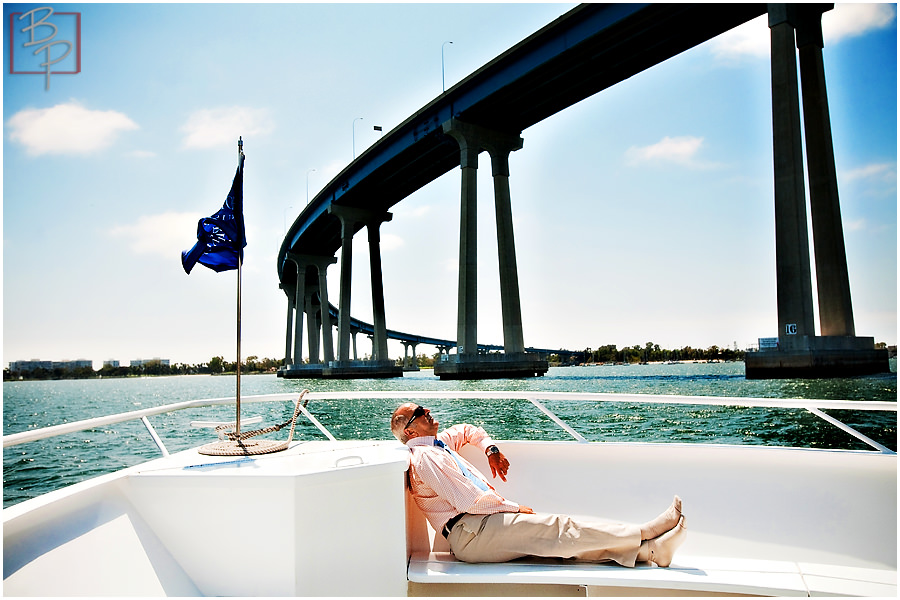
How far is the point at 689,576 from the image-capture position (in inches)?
93.6

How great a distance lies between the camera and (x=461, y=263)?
3872 centimetres

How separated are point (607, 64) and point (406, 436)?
111 ft

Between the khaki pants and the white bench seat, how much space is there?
5 cm

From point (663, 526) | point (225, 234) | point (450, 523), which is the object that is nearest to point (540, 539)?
point (450, 523)

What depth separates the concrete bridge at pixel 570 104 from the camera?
1031 inches

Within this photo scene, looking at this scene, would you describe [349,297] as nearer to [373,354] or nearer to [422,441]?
[373,354]

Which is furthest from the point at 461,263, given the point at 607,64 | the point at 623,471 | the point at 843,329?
the point at 623,471

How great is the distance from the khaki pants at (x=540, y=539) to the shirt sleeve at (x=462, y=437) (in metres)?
Answer: 0.69

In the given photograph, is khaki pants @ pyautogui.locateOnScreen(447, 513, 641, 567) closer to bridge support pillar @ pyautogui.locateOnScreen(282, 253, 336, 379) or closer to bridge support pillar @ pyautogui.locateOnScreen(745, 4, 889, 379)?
bridge support pillar @ pyautogui.locateOnScreen(745, 4, 889, 379)

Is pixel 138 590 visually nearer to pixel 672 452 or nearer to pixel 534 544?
pixel 534 544

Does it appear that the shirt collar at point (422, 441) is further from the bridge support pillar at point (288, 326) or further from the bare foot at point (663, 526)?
the bridge support pillar at point (288, 326)

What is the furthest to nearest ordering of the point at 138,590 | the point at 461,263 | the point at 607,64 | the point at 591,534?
the point at 461,263 → the point at 607,64 → the point at 591,534 → the point at 138,590

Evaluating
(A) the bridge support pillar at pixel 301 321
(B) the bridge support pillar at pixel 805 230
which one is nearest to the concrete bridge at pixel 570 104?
(B) the bridge support pillar at pixel 805 230

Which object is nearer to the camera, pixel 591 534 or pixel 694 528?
pixel 591 534
